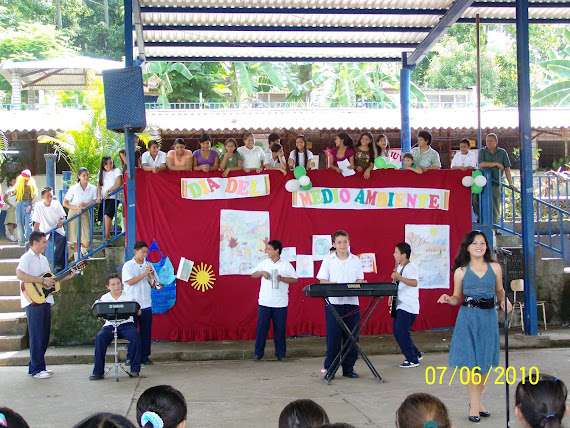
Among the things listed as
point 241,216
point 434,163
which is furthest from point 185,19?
point 434,163

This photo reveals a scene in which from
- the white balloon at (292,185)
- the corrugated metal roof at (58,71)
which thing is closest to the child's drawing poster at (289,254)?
the white balloon at (292,185)

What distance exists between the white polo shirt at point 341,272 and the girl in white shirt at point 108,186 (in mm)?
3964

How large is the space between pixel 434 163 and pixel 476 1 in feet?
9.64

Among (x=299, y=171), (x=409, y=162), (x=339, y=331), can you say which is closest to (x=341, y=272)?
(x=339, y=331)

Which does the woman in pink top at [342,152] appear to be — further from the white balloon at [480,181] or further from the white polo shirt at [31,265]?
the white polo shirt at [31,265]

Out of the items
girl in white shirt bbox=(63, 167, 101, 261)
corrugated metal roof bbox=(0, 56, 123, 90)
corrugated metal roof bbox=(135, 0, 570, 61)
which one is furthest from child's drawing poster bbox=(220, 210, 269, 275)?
corrugated metal roof bbox=(0, 56, 123, 90)

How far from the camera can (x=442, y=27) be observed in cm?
1227

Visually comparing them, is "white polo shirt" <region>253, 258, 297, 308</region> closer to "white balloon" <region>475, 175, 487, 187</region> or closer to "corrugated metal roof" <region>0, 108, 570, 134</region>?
"white balloon" <region>475, 175, 487, 187</region>

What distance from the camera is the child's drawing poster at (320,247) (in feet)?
36.0

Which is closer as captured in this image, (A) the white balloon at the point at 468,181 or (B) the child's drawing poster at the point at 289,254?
(B) the child's drawing poster at the point at 289,254

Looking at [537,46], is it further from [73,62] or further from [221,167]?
[221,167]

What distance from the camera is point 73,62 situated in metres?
20.8

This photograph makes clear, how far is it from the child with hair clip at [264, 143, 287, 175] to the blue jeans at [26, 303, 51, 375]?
400 centimetres

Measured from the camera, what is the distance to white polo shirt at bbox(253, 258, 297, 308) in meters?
9.80
